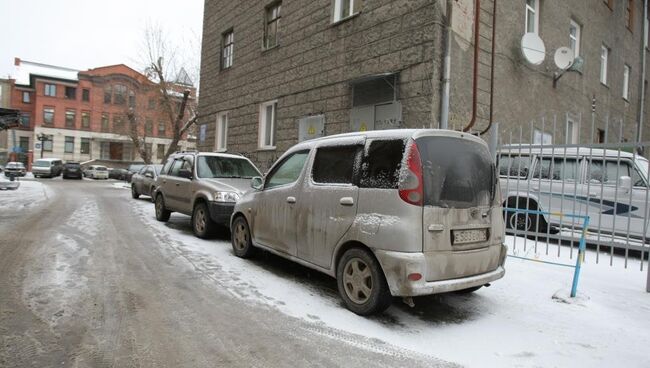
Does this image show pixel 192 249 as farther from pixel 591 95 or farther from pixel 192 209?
pixel 591 95

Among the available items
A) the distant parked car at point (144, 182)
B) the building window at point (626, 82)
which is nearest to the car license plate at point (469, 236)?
the distant parked car at point (144, 182)

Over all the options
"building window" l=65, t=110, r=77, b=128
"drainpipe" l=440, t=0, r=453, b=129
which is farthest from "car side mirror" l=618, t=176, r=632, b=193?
"building window" l=65, t=110, r=77, b=128

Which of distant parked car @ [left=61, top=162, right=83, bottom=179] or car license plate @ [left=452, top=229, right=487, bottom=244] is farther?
distant parked car @ [left=61, top=162, right=83, bottom=179]

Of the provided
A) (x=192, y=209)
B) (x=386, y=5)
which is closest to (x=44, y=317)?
(x=192, y=209)

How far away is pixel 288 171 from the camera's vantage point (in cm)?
551

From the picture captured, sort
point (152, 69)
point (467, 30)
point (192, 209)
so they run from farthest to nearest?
1. point (152, 69)
2. point (467, 30)
3. point (192, 209)

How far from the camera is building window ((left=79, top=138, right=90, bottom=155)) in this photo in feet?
174

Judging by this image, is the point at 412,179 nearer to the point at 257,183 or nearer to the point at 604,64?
the point at 257,183

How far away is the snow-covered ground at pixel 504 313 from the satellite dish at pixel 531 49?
20.6 feet

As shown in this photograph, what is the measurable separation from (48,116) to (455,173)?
59.5 metres

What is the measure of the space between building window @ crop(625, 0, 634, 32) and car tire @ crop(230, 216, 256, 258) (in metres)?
19.9

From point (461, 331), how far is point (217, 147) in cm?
1573

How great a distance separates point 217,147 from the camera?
715 inches

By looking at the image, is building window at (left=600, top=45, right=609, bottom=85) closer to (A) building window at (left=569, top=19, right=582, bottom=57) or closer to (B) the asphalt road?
(A) building window at (left=569, top=19, right=582, bottom=57)
